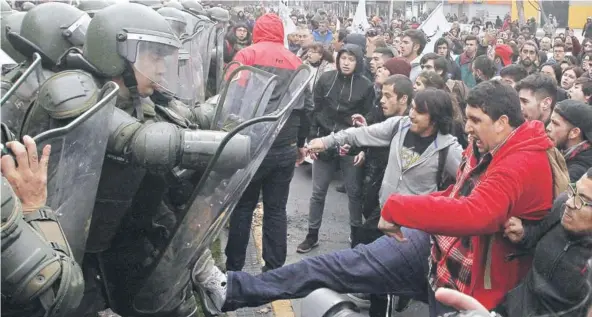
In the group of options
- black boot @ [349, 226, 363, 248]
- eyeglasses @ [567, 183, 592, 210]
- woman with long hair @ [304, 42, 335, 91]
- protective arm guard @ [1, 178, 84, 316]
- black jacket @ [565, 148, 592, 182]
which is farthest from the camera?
woman with long hair @ [304, 42, 335, 91]

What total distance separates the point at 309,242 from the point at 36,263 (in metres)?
3.90

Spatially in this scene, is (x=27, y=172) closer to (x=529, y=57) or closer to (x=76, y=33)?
(x=76, y=33)

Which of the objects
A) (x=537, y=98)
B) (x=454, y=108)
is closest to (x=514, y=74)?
(x=537, y=98)

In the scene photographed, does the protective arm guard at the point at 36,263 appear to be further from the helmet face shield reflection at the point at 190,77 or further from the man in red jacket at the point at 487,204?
the helmet face shield reflection at the point at 190,77

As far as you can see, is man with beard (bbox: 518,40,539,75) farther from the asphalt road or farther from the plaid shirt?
the plaid shirt

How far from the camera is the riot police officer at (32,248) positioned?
223 centimetres

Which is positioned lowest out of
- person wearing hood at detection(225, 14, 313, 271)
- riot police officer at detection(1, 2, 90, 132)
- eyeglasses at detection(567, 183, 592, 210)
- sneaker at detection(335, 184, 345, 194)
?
sneaker at detection(335, 184, 345, 194)

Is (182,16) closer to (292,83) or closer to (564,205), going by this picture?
(292,83)

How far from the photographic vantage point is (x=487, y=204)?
2.86 meters

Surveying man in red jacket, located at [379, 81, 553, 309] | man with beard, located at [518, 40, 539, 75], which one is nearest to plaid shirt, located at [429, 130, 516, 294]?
man in red jacket, located at [379, 81, 553, 309]

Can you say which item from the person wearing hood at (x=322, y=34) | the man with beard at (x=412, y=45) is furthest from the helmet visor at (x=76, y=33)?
the person wearing hood at (x=322, y=34)

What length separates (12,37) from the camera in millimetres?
3855

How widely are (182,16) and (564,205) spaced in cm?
472

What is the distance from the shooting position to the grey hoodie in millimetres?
4141
